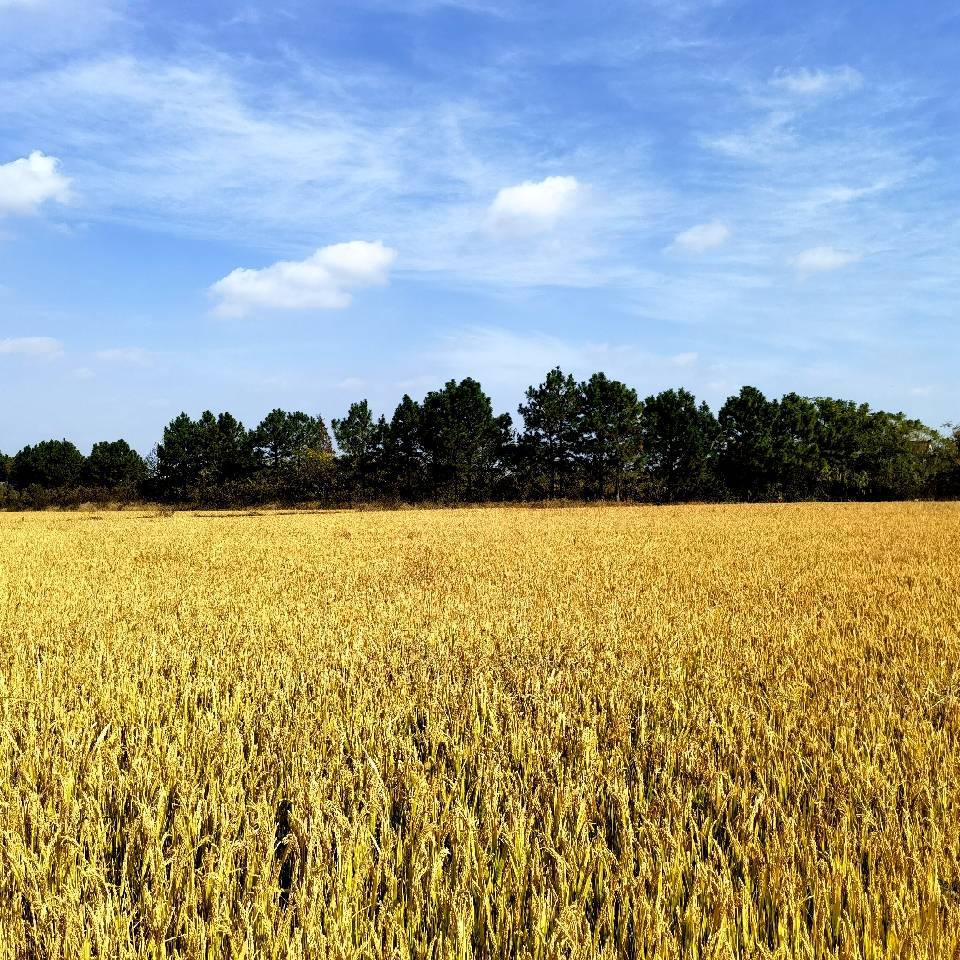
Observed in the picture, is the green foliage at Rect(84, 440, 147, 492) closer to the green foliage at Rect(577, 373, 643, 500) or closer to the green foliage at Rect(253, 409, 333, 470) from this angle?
the green foliage at Rect(253, 409, 333, 470)

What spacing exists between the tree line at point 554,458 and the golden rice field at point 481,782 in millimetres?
48387

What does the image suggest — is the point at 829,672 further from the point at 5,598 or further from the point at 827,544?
the point at 827,544

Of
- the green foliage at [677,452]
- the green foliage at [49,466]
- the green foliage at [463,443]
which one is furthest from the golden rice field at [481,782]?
the green foliage at [49,466]

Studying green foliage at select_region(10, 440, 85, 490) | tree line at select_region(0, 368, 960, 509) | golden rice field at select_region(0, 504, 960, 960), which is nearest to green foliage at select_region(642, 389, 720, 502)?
tree line at select_region(0, 368, 960, 509)

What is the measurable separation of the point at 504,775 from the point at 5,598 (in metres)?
7.49

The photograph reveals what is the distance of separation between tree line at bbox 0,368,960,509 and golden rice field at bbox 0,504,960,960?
4839 cm

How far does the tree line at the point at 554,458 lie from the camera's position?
181ft

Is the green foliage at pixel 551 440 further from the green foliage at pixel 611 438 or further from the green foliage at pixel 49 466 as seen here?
the green foliage at pixel 49 466

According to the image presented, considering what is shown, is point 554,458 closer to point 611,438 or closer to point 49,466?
point 611,438

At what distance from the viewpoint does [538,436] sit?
5725cm

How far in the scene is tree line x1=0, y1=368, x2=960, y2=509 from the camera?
55.2 metres

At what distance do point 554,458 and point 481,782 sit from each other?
5408cm

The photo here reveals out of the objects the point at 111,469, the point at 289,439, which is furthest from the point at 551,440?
the point at 111,469

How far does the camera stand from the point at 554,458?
56469 millimetres
